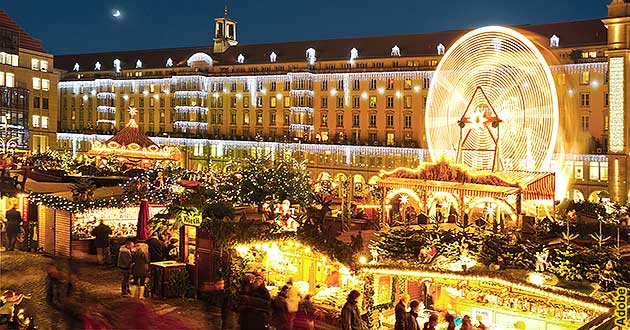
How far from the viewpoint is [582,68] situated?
205ft

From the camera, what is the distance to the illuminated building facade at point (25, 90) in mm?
73375

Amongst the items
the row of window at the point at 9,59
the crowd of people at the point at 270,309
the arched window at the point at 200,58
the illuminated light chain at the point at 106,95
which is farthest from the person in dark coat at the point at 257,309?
the illuminated light chain at the point at 106,95

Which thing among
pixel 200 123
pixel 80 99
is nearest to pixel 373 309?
pixel 200 123

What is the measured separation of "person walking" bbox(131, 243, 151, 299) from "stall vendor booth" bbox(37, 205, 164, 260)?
6.06 m

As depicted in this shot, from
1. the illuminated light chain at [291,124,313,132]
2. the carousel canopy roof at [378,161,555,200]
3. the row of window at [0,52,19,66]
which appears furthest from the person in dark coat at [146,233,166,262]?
the illuminated light chain at [291,124,313,132]

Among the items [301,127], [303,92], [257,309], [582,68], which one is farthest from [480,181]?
[303,92]

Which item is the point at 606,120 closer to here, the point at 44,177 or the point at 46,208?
the point at 44,177

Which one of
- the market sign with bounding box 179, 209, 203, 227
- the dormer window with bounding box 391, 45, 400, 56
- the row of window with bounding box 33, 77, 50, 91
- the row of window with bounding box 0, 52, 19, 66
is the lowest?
the market sign with bounding box 179, 209, 203, 227

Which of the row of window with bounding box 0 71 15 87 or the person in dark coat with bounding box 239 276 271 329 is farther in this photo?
the row of window with bounding box 0 71 15 87

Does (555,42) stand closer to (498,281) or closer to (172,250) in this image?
(172,250)

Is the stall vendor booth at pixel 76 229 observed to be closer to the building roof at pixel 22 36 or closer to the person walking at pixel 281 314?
the person walking at pixel 281 314

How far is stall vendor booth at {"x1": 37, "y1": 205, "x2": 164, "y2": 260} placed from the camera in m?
25.0

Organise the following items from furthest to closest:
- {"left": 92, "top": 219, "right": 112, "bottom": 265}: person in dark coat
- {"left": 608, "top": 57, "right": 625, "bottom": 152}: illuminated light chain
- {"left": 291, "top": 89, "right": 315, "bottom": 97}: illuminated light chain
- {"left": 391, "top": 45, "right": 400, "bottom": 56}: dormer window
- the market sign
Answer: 1. {"left": 291, "top": 89, "right": 315, "bottom": 97}: illuminated light chain
2. {"left": 391, "top": 45, "right": 400, "bottom": 56}: dormer window
3. {"left": 608, "top": 57, "right": 625, "bottom": 152}: illuminated light chain
4. {"left": 92, "top": 219, "right": 112, "bottom": 265}: person in dark coat
5. the market sign

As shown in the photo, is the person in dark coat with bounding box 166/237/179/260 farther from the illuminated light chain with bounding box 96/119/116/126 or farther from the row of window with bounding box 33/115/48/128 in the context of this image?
the illuminated light chain with bounding box 96/119/116/126
